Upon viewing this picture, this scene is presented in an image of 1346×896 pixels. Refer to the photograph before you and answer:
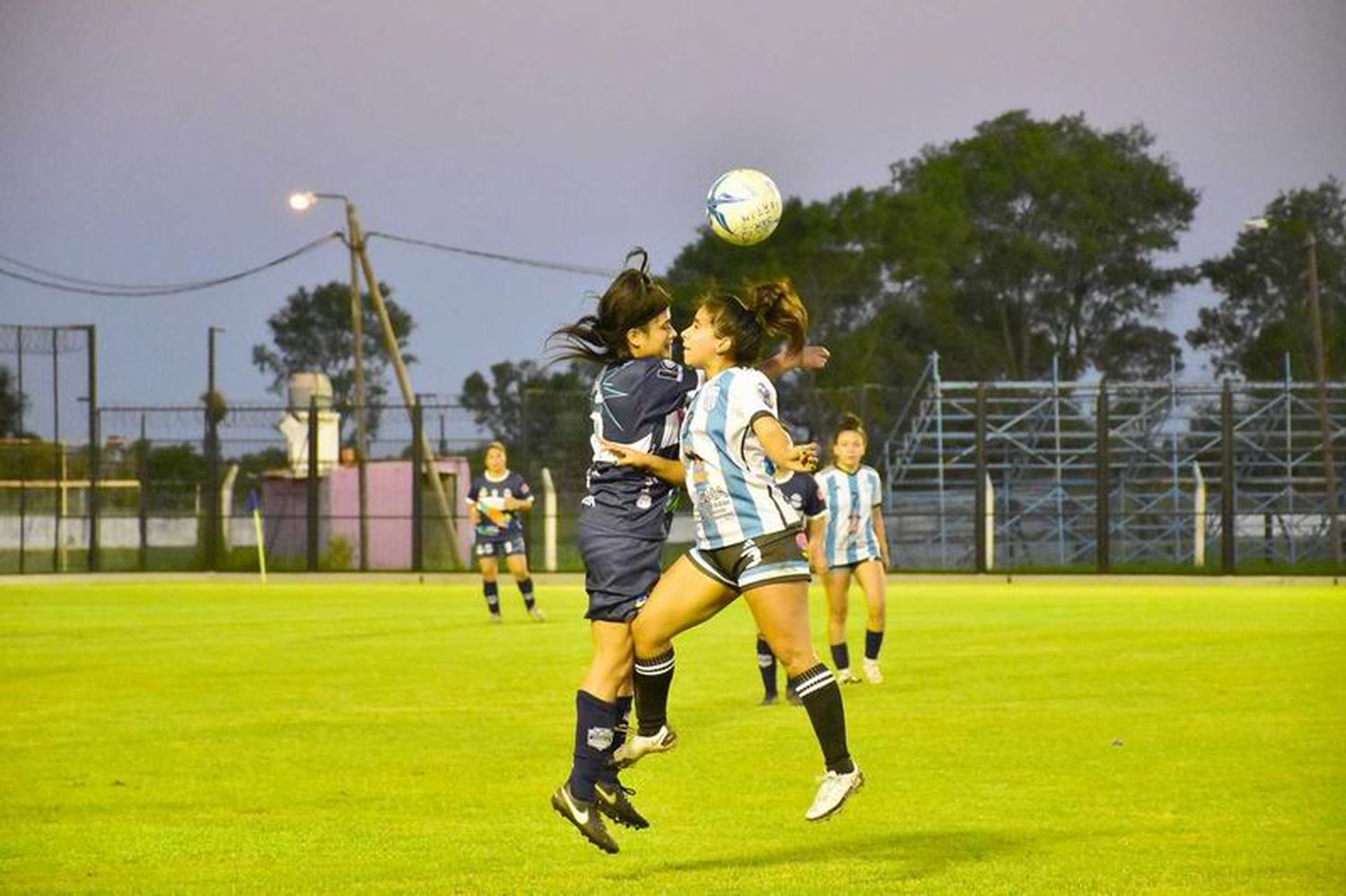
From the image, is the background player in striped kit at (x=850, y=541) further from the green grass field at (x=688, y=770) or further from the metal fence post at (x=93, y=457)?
the metal fence post at (x=93, y=457)

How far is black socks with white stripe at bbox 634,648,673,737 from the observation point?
8.70 metres

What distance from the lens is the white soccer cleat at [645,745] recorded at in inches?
348

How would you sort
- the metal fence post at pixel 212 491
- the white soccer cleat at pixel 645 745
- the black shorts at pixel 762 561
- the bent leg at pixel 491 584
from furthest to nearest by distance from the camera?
the metal fence post at pixel 212 491
the bent leg at pixel 491 584
the white soccer cleat at pixel 645 745
the black shorts at pixel 762 561

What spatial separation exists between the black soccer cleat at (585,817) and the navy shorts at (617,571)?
80cm

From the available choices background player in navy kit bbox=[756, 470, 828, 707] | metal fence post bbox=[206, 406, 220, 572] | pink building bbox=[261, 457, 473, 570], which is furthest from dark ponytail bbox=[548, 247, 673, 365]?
metal fence post bbox=[206, 406, 220, 572]

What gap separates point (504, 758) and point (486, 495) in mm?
13756

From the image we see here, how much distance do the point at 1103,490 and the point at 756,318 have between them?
35.2m

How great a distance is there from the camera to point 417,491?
44.3 meters

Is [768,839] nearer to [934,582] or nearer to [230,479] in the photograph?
[934,582]

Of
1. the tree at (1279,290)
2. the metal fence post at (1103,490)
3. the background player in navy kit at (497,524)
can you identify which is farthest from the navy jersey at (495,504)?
the tree at (1279,290)

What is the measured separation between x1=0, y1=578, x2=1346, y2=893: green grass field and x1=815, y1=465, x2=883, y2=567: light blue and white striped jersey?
111 centimetres

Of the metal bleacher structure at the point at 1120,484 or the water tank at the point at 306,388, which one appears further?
the water tank at the point at 306,388

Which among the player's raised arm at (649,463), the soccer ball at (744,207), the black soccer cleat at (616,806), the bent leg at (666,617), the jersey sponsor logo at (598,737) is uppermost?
the soccer ball at (744,207)

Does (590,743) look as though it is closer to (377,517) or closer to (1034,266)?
(377,517)
